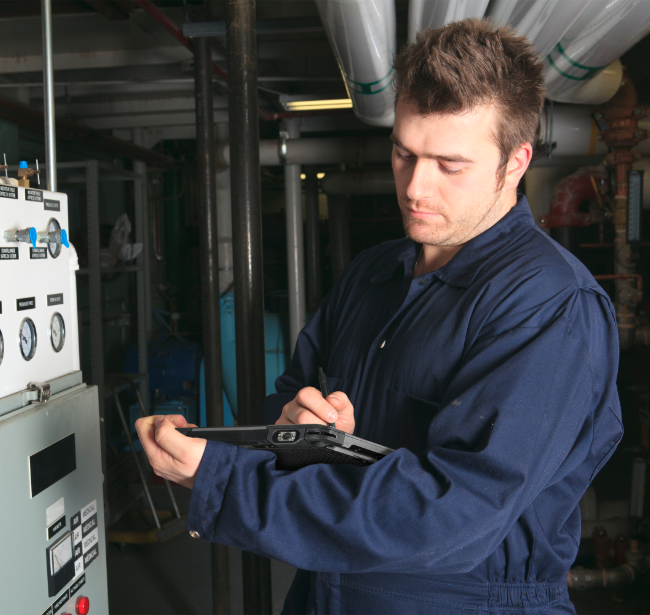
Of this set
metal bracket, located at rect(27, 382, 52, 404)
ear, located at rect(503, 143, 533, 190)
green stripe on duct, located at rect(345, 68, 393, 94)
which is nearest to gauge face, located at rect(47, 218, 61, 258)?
metal bracket, located at rect(27, 382, 52, 404)

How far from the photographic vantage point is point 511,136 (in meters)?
0.98

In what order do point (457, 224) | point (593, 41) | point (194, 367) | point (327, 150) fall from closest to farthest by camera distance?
point (457, 224) < point (593, 41) < point (327, 150) < point (194, 367)

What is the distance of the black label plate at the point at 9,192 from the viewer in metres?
1.26

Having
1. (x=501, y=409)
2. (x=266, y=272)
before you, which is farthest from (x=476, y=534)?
(x=266, y=272)

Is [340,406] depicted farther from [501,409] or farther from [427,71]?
[427,71]

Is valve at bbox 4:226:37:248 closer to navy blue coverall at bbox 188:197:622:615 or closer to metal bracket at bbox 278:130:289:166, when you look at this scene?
navy blue coverall at bbox 188:197:622:615

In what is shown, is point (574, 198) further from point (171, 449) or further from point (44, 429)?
point (171, 449)

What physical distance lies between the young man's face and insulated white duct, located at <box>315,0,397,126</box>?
278 millimetres

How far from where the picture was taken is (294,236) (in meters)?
4.03

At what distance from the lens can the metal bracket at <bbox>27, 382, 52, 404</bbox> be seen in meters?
1.33

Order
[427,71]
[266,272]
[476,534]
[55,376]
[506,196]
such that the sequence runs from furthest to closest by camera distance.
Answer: [266,272] < [55,376] < [506,196] < [427,71] < [476,534]

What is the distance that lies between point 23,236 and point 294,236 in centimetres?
279

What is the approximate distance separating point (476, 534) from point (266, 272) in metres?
6.30

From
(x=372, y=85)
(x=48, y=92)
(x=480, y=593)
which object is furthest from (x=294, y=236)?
(x=480, y=593)
